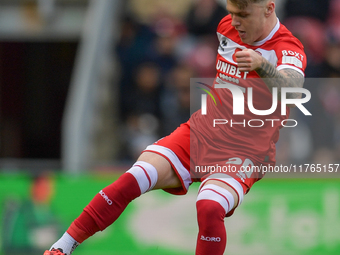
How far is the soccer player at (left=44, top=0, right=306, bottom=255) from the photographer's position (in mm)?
3574

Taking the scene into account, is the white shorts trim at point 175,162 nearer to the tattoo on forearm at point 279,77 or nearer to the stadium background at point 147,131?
the tattoo on forearm at point 279,77

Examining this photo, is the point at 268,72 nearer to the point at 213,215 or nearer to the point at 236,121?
the point at 236,121

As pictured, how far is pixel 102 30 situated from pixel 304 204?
157 inches

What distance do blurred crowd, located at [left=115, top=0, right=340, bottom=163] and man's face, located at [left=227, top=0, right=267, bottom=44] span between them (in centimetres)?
319

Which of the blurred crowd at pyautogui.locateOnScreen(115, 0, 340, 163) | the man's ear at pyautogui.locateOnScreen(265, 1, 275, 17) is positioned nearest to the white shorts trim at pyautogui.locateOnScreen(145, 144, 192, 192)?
the man's ear at pyautogui.locateOnScreen(265, 1, 275, 17)

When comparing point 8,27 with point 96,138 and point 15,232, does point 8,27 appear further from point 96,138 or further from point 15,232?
point 15,232

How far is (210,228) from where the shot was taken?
3576 mm

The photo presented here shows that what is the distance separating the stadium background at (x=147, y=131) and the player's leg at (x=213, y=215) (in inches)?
119

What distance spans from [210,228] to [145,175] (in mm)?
602

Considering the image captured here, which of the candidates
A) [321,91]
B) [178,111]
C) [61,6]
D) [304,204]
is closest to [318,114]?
[321,91]

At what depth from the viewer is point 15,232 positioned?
22.4 ft

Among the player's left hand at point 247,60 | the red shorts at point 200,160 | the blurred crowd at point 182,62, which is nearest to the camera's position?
the player's left hand at point 247,60

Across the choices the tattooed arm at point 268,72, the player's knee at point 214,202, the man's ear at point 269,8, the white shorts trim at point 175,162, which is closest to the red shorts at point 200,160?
the white shorts trim at point 175,162

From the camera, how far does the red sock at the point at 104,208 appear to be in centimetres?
368
